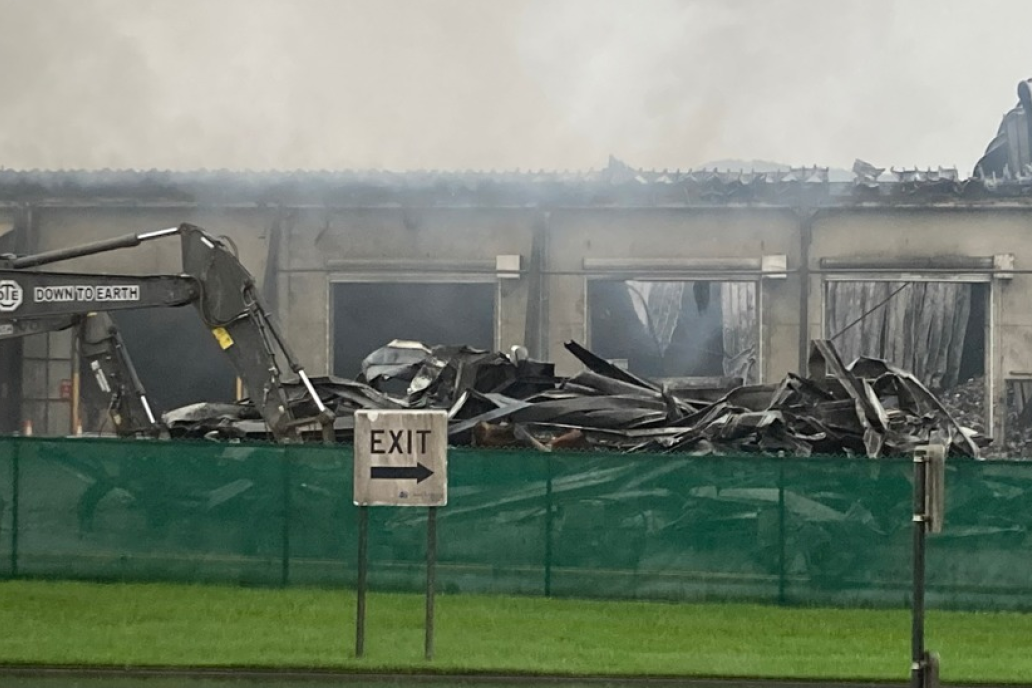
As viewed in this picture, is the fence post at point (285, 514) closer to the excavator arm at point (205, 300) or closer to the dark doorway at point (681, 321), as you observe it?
the excavator arm at point (205, 300)

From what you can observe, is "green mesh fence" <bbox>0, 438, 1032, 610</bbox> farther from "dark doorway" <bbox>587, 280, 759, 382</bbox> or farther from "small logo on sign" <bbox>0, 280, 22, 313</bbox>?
"dark doorway" <bbox>587, 280, 759, 382</bbox>

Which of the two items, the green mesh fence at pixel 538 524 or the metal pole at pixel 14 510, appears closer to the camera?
the green mesh fence at pixel 538 524

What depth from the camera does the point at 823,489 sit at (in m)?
21.4

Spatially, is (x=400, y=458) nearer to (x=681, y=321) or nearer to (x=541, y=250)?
(x=541, y=250)

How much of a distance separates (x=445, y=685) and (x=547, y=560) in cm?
619

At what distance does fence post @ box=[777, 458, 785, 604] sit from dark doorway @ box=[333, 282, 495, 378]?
50.3 feet

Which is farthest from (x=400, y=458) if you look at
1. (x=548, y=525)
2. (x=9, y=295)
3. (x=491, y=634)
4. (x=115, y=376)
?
(x=115, y=376)

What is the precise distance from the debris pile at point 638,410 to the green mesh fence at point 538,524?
11.0ft

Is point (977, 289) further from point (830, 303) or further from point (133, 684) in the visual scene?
point (133, 684)

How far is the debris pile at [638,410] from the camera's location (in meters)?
26.0

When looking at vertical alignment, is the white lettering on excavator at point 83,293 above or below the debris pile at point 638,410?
above

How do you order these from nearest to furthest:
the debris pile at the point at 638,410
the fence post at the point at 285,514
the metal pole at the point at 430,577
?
the metal pole at the point at 430,577, the fence post at the point at 285,514, the debris pile at the point at 638,410

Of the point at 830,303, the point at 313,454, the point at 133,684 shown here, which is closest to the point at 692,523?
the point at 313,454

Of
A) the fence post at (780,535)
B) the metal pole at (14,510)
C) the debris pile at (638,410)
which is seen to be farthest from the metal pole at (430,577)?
the debris pile at (638,410)
